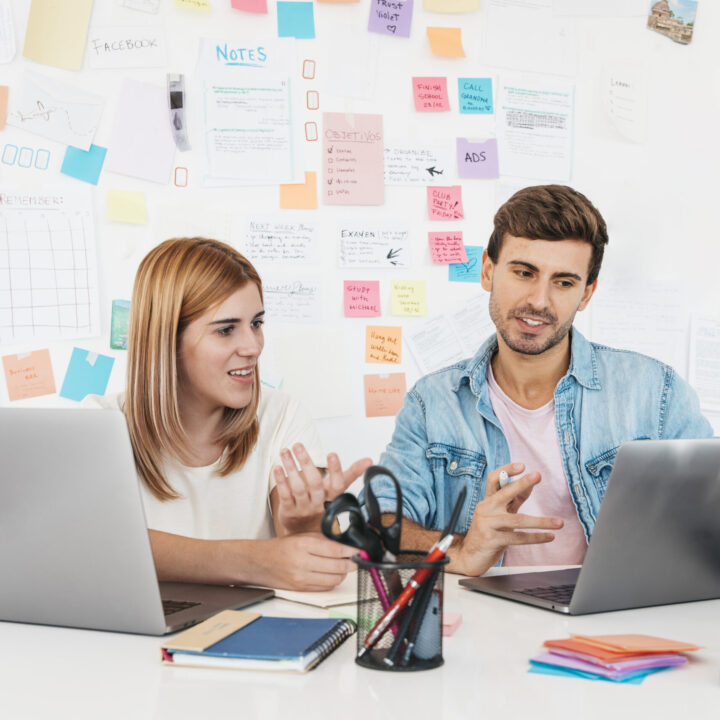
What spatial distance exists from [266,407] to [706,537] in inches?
35.2

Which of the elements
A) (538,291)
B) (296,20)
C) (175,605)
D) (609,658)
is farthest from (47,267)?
(609,658)

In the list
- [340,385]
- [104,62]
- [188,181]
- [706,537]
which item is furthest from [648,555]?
[104,62]

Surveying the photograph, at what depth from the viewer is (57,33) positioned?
93.6 inches

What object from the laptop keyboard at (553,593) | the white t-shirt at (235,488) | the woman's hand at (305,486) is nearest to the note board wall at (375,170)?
the white t-shirt at (235,488)

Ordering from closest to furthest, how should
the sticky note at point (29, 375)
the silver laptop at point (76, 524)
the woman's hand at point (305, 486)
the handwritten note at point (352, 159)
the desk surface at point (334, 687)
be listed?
the desk surface at point (334, 687) < the silver laptop at point (76, 524) < the woman's hand at point (305, 486) < the sticky note at point (29, 375) < the handwritten note at point (352, 159)

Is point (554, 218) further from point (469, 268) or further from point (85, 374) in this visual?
point (85, 374)

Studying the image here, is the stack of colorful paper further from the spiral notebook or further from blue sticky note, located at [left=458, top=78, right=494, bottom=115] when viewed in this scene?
blue sticky note, located at [left=458, top=78, right=494, bottom=115]

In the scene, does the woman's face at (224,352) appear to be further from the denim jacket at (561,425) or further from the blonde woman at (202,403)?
the denim jacket at (561,425)

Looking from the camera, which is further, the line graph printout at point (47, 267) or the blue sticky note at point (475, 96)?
the blue sticky note at point (475, 96)

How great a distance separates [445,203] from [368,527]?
1806 mm

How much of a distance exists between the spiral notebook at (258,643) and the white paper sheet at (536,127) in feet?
6.19

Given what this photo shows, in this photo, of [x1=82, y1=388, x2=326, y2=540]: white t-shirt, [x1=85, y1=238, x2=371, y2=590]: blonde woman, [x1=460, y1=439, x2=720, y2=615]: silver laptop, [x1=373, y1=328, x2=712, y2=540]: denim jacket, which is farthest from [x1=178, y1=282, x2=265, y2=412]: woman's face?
[x1=460, y1=439, x2=720, y2=615]: silver laptop

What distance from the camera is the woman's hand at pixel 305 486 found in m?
1.19

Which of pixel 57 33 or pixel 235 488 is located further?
pixel 57 33
